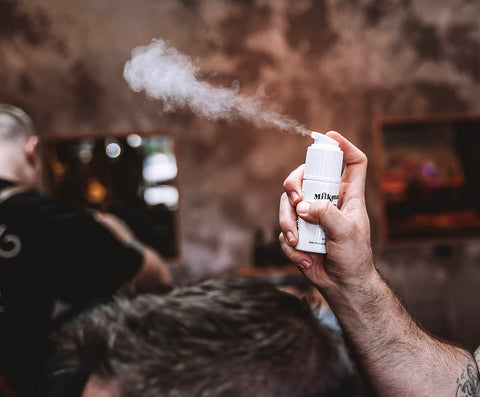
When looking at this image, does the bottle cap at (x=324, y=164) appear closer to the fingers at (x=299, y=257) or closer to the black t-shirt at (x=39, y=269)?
the fingers at (x=299, y=257)

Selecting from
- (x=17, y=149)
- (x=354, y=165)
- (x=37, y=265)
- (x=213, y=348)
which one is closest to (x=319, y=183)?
(x=354, y=165)

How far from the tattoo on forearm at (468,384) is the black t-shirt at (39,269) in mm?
1373

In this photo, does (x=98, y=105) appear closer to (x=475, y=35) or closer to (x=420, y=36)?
(x=420, y=36)

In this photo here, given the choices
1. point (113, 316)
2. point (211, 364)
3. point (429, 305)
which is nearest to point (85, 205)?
point (113, 316)

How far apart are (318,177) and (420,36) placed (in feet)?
11.8

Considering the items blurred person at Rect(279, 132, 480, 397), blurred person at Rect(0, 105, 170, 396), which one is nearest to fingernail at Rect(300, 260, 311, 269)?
blurred person at Rect(279, 132, 480, 397)

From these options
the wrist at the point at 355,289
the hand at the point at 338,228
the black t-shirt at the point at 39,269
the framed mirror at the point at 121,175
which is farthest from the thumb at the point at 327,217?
the framed mirror at the point at 121,175

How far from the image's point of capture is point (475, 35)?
12.3 ft

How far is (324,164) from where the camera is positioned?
2.83 ft

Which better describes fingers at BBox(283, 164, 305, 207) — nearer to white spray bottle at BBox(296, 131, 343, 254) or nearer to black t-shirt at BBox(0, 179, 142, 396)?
white spray bottle at BBox(296, 131, 343, 254)

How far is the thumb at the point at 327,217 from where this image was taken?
2.68 ft

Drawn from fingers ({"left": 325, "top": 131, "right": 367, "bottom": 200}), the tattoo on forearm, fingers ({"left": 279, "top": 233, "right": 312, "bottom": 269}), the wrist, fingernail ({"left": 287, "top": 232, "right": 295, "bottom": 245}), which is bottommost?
the tattoo on forearm

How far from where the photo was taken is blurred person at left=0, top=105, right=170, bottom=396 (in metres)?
1.58

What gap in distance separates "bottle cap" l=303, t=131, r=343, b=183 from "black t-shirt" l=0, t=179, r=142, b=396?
1.22 metres
